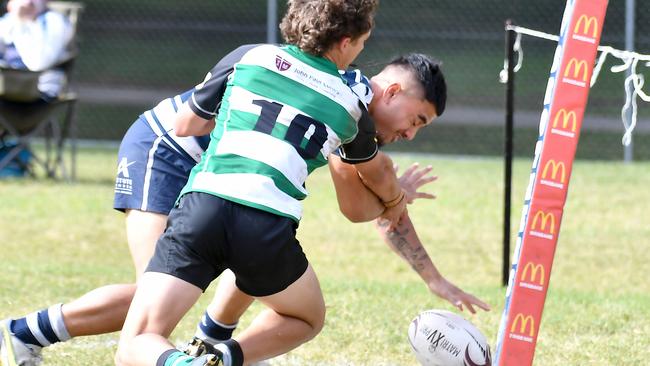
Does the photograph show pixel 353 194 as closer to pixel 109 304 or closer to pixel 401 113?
pixel 401 113

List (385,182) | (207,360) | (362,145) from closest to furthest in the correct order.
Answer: (207,360), (362,145), (385,182)

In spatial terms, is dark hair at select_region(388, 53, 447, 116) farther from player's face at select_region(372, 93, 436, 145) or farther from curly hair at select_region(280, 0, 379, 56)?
curly hair at select_region(280, 0, 379, 56)

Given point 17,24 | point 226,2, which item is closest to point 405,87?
point 17,24

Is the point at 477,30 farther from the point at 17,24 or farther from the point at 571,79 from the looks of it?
the point at 571,79

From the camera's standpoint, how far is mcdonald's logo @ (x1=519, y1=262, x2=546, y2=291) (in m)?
4.03

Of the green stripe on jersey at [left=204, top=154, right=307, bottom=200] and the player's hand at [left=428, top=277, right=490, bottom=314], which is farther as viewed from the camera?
the player's hand at [left=428, top=277, right=490, bottom=314]

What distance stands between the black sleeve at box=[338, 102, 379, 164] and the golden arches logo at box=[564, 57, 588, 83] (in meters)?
0.73

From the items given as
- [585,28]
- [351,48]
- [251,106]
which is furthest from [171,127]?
[585,28]

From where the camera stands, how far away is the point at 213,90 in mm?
3881

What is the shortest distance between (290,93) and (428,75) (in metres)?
0.63

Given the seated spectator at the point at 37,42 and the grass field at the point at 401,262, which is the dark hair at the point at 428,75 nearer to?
the grass field at the point at 401,262

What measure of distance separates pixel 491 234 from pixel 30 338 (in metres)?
6.20

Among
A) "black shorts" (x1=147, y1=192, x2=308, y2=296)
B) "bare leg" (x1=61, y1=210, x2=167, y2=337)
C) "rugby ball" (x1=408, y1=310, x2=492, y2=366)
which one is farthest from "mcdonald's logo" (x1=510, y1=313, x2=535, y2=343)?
"bare leg" (x1=61, y1=210, x2=167, y2=337)

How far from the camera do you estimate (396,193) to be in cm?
432
